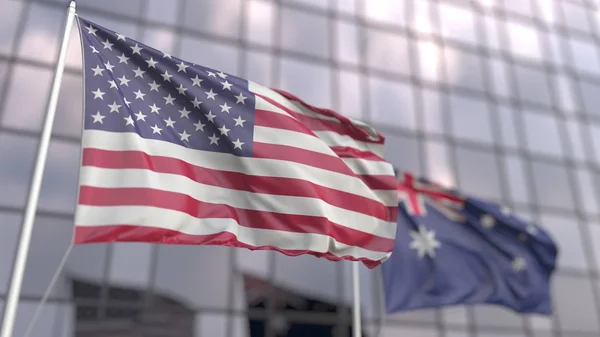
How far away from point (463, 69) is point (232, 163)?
15.9 meters

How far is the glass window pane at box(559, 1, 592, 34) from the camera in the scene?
26438 millimetres


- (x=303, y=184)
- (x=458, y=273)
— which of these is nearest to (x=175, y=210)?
(x=303, y=184)

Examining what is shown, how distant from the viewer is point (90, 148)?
7.45m

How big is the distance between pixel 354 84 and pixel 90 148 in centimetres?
1345

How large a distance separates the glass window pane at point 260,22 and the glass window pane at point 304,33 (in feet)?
1.39

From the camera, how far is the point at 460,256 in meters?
14.7

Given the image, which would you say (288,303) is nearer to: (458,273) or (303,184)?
(458,273)

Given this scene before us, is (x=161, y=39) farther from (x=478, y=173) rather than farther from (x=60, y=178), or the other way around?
(x=478, y=173)

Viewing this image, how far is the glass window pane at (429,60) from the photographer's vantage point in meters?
21.6

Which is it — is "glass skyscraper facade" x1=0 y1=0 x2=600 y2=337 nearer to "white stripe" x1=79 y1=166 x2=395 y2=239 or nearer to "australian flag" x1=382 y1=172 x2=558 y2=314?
"australian flag" x1=382 y1=172 x2=558 y2=314

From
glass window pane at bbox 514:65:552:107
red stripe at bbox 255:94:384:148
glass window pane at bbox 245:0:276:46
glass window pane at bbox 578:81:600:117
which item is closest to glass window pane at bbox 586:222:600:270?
glass window pane at bbox 514:65:552:107

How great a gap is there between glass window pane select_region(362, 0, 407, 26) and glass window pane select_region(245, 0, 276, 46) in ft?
12.6

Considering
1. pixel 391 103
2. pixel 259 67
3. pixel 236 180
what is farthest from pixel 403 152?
pixel 236 180

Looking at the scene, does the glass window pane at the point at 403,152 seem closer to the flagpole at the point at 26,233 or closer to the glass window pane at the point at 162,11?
the glass window pane at the point at 162,11
